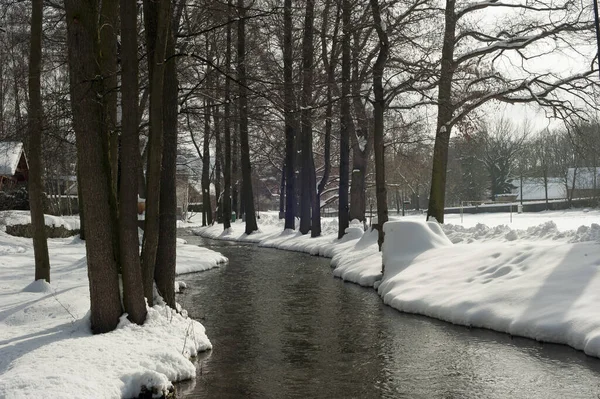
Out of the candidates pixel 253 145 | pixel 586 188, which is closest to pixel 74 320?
pixel 253 145

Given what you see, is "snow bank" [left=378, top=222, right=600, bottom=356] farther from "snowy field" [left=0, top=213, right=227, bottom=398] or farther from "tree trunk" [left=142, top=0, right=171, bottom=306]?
"tree trunk" [left=142, top=0, right=171, bottom=306]

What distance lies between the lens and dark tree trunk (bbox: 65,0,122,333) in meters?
8.60

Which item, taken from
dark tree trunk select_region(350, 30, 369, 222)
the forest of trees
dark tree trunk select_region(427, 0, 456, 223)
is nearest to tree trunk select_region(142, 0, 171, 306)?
the forest of trees

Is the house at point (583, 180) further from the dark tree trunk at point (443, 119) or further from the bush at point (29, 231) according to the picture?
the bush at point (29, 231)

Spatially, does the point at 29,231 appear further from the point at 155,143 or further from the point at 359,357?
the point at 359,357

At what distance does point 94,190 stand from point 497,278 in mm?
7434

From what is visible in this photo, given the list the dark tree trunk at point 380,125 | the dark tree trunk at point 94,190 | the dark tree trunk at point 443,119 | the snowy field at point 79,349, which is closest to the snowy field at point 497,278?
the dark tree trunk at point 380,125

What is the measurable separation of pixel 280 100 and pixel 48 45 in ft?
31.9

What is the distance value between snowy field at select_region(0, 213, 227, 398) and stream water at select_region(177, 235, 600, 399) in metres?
0.44

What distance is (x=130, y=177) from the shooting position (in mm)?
8773

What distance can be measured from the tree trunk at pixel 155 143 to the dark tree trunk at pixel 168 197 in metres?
0.83

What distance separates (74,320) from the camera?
9.50 metres

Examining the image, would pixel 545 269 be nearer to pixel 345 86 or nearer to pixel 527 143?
pixel 345 86

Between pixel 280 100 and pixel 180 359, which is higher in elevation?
pixel 280 100
